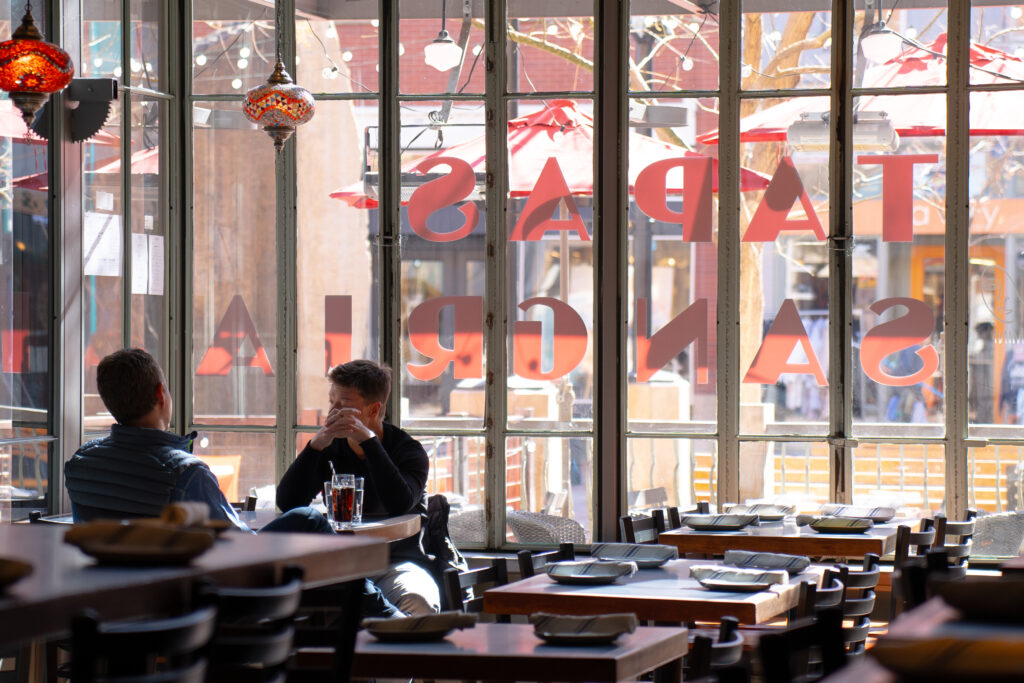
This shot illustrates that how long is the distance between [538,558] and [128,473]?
144cm

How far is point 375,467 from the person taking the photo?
463cm

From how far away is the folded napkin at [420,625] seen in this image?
122 inches

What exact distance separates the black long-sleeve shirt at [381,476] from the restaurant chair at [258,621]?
222 cm

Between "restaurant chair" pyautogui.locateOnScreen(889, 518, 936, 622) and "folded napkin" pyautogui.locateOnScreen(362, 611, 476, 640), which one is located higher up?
"folded napkin" pyautogui.locateOnScreen(362, 611, 476, 640)

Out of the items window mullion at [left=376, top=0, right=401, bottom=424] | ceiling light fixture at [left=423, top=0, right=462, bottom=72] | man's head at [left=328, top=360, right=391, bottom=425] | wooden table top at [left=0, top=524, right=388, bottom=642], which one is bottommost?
wooden table top at [left=0, top=524, right=388, bottom=642]

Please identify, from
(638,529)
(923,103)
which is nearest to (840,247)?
(923,103)

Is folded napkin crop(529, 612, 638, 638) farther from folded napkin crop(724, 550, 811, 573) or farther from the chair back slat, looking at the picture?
the chair back slat

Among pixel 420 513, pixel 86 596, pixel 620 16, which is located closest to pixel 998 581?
pixel 86 596

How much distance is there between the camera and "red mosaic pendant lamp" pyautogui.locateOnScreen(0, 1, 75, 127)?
4328 millimetres

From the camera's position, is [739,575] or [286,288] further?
[286,288]

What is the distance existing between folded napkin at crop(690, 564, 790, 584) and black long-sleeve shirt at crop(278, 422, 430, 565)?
3.57ft

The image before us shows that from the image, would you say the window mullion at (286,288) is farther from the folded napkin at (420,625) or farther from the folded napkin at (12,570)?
the folded napkin at (12,570)

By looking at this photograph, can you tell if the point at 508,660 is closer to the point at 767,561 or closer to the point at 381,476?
the point at 767,561

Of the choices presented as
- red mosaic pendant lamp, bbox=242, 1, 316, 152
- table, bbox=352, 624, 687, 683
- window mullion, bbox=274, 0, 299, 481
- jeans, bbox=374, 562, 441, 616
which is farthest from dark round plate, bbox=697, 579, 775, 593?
window mullion, bbox=274, 0, 299, 481
